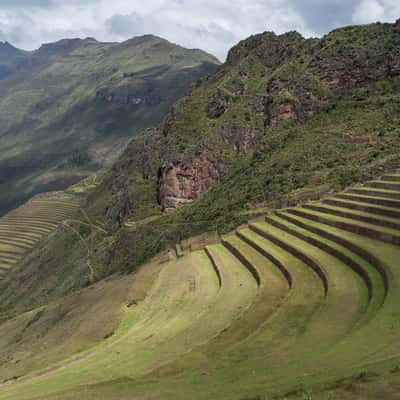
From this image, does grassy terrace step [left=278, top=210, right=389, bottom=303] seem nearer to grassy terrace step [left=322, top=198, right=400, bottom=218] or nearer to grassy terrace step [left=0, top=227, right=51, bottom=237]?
grassy terrace step [left=322, top=198, right=400, bottom=218]

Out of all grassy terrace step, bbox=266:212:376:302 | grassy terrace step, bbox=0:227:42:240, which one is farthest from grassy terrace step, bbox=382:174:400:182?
grassy terrace step, bbox=0:227:42:240

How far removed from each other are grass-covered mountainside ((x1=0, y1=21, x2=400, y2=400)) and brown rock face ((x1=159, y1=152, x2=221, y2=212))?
0.79 ft

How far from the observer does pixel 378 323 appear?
46.3ft

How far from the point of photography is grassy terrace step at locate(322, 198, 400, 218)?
25.1 metres

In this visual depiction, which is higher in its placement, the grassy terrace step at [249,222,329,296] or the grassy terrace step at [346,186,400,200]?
the grassy terrace step at [346,186,400,200]

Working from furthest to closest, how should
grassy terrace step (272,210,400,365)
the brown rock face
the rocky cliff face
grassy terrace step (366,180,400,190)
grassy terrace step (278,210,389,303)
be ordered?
the brown rock face < the rocky cliff face < grassy terrace step (366,180,400,190) < grassy terrace step (278,210,389,303) < grassy terrace step (272,210,400,365)

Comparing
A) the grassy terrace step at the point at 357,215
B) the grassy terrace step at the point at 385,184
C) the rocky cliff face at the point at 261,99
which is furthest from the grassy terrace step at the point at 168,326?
the rocky cliff face at the point at 261,99

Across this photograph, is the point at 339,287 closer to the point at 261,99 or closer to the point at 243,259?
the point at 243,259

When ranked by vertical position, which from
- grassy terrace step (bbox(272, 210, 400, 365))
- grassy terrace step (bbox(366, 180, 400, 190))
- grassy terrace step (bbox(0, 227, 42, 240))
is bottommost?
grassy terrace step (bbox(0, 227, 42, 240))

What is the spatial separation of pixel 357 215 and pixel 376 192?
12.6 feet

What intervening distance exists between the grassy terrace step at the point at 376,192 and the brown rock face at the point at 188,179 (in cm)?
4351

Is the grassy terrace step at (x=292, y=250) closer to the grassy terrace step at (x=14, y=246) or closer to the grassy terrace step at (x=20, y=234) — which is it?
the grassy terrace step at (x=14, y=246)

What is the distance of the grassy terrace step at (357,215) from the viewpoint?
940 inches

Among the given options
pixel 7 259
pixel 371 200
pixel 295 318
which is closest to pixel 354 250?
pixel 371 200
